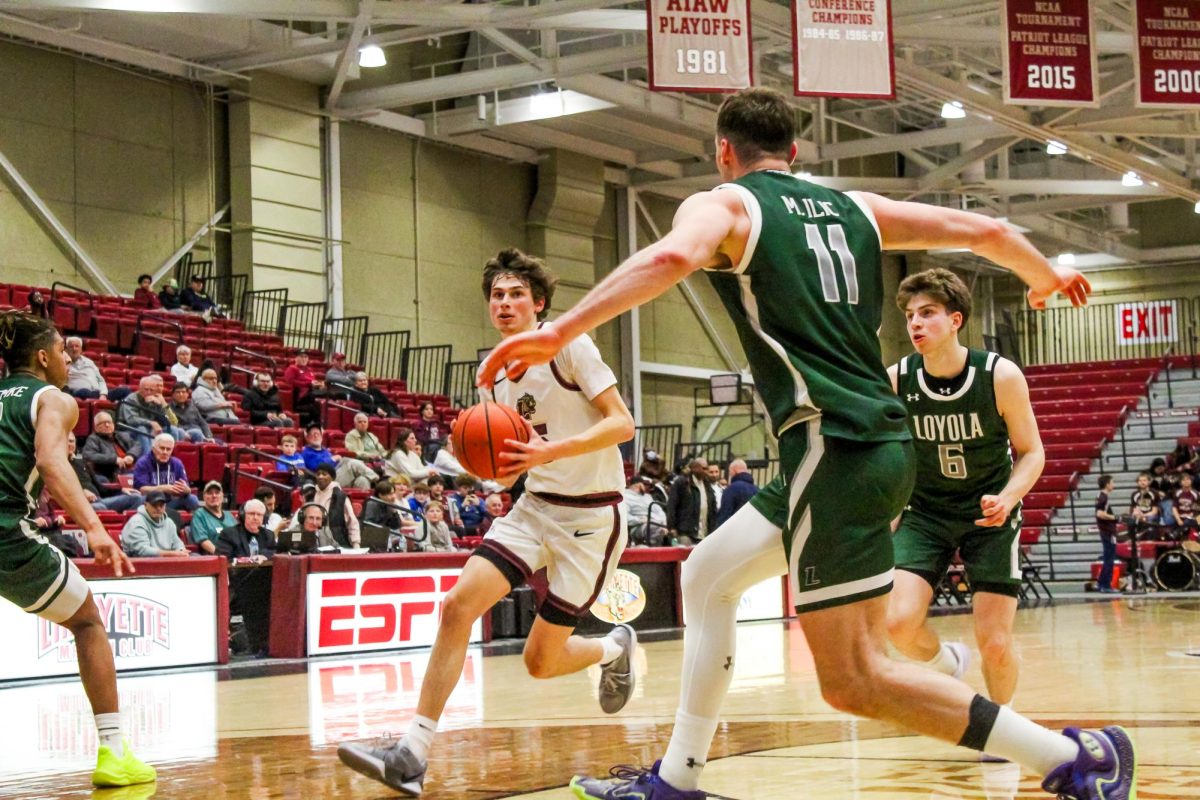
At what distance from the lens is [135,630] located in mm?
11523

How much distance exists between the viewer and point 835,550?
379 centimetres

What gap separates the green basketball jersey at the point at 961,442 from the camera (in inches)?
230

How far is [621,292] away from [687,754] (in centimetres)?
145

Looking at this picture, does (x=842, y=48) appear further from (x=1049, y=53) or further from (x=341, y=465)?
(x=341, y=465)

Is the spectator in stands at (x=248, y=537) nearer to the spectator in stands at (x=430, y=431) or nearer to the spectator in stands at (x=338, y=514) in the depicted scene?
the spectator in stands at (x=338, y=514)

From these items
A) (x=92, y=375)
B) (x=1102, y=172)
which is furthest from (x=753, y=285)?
(x=1102, y=172)

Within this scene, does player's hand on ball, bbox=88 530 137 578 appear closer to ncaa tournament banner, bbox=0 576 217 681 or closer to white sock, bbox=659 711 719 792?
white sock, bbox=659 711 719 792

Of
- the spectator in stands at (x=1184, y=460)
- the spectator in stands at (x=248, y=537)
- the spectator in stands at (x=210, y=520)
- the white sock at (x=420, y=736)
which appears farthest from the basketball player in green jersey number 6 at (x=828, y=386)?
the spectator in stands at (x=1184, y=460)

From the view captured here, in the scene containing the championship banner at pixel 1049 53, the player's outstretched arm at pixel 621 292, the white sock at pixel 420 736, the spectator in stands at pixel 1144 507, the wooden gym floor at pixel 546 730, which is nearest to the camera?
the player's outstretched arm at pixel 621 292

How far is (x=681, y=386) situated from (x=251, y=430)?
13869mm

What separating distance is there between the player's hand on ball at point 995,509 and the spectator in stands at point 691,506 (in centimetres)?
1218

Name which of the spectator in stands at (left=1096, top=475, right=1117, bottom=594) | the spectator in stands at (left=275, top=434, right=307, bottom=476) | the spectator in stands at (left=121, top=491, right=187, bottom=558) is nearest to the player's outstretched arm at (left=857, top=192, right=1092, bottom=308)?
the spectator in stands at (left=121, top=491, right=187, bottom=558)

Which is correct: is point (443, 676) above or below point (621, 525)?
below

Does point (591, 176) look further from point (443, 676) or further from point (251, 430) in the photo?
point (443, 676)
